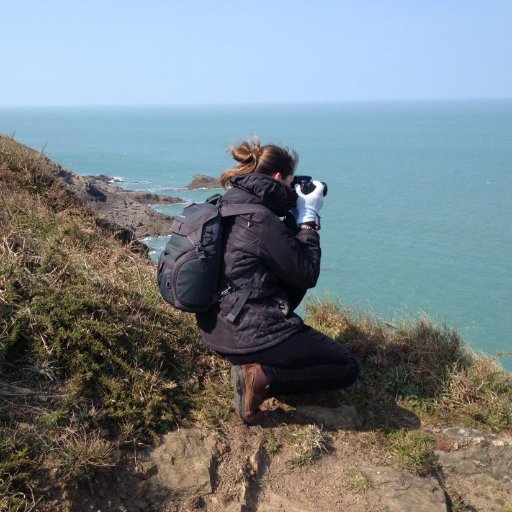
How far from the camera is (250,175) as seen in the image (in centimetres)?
420

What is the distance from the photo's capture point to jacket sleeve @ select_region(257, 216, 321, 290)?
4043 mm

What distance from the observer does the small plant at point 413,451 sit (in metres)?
4.28

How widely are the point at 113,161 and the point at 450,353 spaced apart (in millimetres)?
63282

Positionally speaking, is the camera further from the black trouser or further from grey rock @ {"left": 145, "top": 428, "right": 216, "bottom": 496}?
grey rock @ {"left": 145, "top": 428, "right": 216, "bottom": 496}

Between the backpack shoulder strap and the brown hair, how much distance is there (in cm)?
31

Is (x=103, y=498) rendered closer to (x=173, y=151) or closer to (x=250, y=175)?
(x=250, y=175)

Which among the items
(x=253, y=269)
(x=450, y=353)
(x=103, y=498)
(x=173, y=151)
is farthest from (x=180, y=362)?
(x=173, y=151)

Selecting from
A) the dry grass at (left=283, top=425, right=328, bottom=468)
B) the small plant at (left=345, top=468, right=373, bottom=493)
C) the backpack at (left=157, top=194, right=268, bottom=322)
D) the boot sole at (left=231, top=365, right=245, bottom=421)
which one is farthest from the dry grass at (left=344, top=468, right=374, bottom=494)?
the backpack at (left=157, top=194, right=268, bottom=322)

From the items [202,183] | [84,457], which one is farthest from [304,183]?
[202,183]

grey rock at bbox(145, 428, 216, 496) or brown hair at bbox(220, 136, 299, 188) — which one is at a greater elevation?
brown hair at bbox(220, 136, 299, 188)

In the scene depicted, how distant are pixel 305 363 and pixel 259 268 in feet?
2.76

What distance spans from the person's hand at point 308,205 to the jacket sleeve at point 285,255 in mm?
255

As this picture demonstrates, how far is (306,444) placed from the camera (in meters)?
4.15

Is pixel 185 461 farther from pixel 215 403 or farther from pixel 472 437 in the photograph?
pixel 472 437
